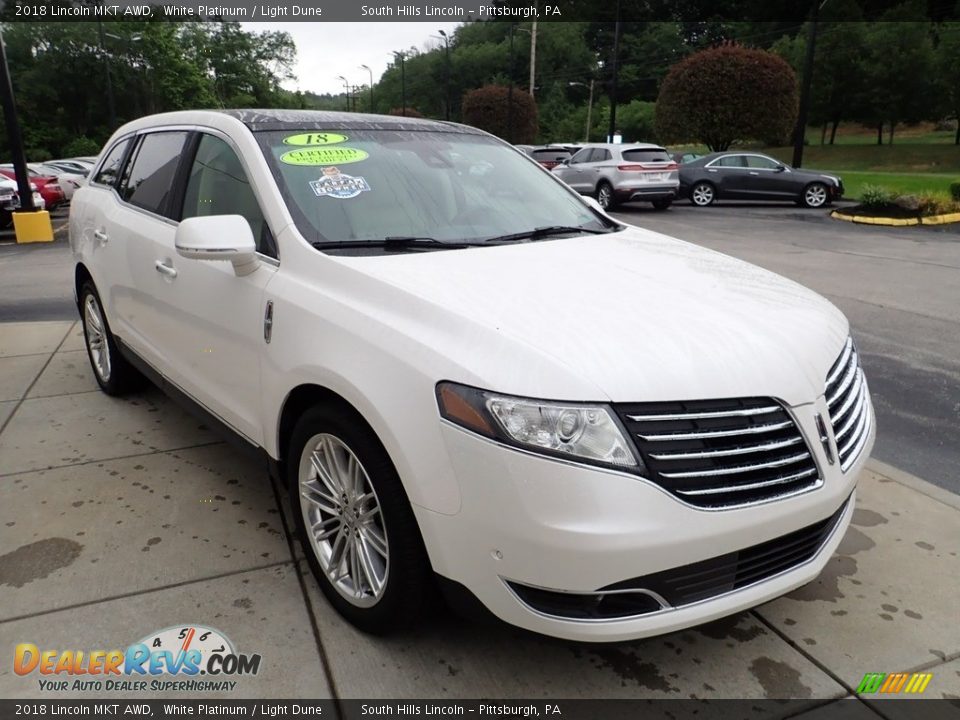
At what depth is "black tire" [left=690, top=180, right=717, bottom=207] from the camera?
2050 centimetres

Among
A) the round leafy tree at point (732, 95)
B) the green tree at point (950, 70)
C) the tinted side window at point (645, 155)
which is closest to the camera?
the tinted side window at point (645, 155)

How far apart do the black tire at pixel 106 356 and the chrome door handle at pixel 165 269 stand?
3.93ft

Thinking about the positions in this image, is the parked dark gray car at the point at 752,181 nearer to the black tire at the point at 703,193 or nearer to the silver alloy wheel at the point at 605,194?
the black tire at the point at 703,193

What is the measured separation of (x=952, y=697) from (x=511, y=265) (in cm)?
198

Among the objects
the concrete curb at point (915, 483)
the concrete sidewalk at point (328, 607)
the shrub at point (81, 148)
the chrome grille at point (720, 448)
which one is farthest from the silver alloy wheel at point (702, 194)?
the shrub at point (81, 148)

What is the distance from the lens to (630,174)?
18.2 metres

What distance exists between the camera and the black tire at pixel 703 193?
20500 mm

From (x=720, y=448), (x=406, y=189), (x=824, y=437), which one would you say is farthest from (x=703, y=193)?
(x=720, y=448)

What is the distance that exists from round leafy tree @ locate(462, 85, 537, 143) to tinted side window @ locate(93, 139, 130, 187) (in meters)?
46.4

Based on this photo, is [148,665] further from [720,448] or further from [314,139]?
[314,139]

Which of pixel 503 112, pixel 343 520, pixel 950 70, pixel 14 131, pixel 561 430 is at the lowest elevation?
pixel 343 520

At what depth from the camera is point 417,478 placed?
208 centimetres

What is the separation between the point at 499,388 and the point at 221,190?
193cm

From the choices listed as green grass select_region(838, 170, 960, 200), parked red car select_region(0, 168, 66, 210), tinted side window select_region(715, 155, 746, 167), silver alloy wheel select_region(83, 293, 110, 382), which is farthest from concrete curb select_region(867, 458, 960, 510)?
parked red car select_region(0, 168, 66, 210)
